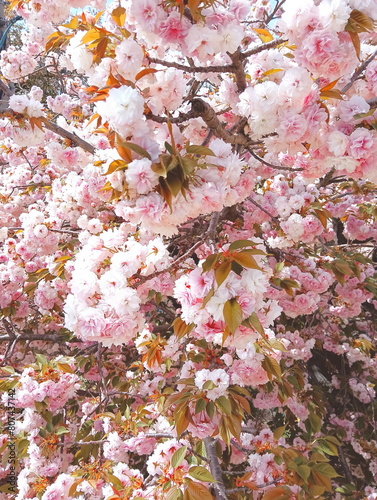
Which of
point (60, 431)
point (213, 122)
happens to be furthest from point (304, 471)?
point (213, 122)

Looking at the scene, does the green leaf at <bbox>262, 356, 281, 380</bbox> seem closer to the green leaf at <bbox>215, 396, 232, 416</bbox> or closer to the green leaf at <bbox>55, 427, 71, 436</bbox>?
the green leaf at <bbox>215, 396, 232, 416</bbox>

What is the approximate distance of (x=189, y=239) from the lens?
2441 millimetres

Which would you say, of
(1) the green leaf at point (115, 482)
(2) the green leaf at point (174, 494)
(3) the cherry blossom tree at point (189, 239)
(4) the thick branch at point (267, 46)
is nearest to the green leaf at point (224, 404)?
(3) the cherry blossom tree at point (189, 239)

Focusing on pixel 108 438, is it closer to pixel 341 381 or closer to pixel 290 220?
pixel 290 220

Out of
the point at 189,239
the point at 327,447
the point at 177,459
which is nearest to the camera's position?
the point at 177,459

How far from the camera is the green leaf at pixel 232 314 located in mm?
1035

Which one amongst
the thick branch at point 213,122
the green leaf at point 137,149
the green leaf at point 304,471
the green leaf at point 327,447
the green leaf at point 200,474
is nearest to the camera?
the green leaf at point 137,149

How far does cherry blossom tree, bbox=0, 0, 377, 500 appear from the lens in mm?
1099

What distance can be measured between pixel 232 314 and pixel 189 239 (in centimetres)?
142

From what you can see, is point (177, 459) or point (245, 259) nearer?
point (245, 259)

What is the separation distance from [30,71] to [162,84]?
238 cm

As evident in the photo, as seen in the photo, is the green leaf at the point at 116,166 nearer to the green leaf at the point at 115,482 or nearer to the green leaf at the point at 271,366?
the green leaf at the point at 271,366

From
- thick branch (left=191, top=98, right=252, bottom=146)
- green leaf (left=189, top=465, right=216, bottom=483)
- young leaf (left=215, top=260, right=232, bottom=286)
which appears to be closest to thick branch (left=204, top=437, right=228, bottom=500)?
green leaf (left=189, top=465, right=216, bottom=483)

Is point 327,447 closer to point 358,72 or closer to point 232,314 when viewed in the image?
point 232,314
